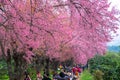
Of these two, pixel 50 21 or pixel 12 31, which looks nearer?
pixel 12 31

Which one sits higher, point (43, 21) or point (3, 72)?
point (43, 21)

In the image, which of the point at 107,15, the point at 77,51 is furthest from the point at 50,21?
the point at 77,51

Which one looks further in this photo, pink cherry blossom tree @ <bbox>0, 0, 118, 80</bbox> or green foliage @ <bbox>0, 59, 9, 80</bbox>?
green foliage @ <bbox>0, 59, 9, 80</bbox>

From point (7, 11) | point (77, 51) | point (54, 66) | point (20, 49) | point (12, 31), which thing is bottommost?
point (54, 66)

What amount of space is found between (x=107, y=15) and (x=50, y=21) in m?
8.79

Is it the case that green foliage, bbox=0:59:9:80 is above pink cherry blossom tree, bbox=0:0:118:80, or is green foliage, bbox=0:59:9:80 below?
below

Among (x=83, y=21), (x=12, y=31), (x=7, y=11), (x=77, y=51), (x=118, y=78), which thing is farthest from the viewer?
(x=77, y=51)

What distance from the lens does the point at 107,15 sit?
883 centimetres

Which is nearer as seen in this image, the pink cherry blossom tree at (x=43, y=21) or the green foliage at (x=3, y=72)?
the pink cherry blossom tree at (x=43, y=21)

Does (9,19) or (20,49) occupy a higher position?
(9,19)

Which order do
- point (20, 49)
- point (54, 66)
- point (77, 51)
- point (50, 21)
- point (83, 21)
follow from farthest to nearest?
point (54, 66) → point (77, 51) → point (20, 49) → point (50, 21) → point (83, 21)

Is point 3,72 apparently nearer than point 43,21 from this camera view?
No

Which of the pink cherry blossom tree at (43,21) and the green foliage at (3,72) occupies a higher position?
the pink cherry blossom tree at (43,21)

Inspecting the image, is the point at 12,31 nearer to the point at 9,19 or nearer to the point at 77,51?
the point at 9,19
